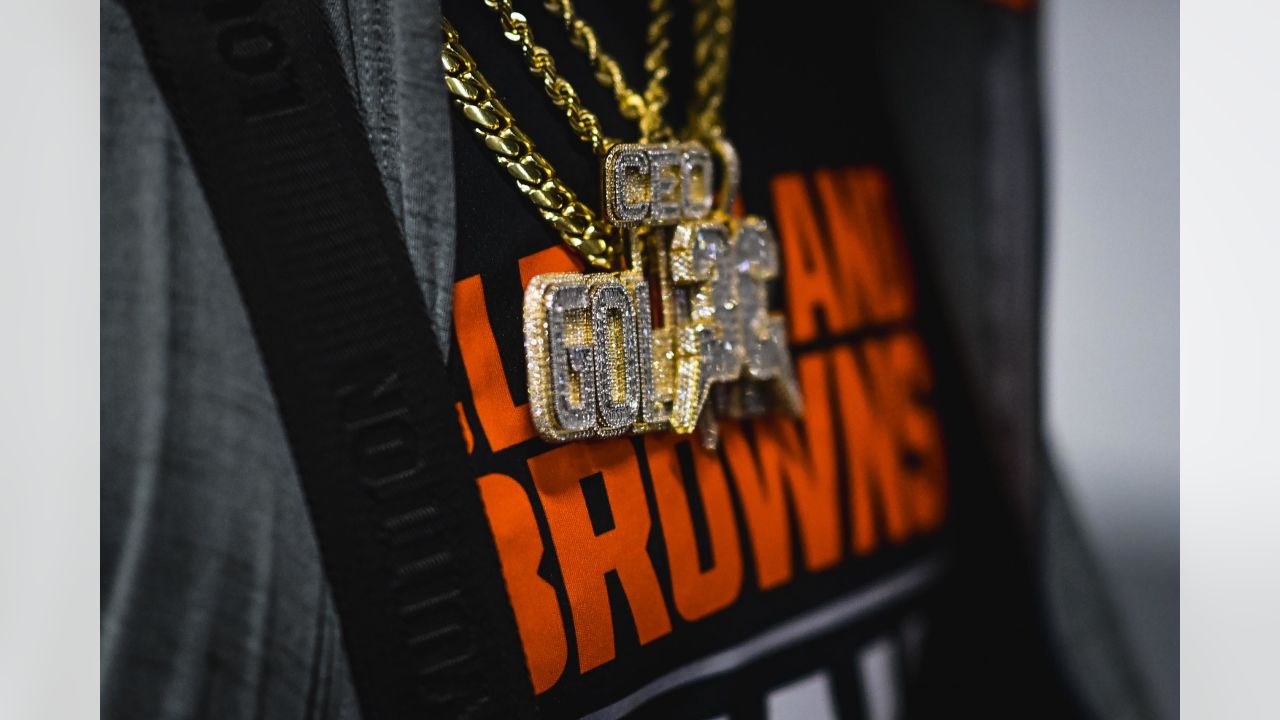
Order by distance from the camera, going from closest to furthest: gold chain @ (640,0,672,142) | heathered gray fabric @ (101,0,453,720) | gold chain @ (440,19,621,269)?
heathered gray fabric @ (101,0,453,720) < gold chain @ (440,19,621,269) < gold chain @ (640,0,672,142)

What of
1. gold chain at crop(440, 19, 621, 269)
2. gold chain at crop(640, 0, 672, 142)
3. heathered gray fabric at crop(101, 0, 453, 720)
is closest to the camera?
heathered gray fabric at crop(101, 0, 453, 720)

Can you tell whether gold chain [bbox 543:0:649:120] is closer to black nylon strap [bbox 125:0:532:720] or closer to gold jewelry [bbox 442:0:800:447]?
gold jewelry [bbox 442:0:800:447]

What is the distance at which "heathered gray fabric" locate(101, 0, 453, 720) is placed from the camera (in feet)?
1.19

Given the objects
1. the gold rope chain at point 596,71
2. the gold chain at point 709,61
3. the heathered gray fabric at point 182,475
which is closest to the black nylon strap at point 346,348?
the heathered gray fabric at point 182,475

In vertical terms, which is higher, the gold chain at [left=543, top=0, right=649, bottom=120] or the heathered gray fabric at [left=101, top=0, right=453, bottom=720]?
the gold chain at [left=543, top=0, right=649, bottom=120]

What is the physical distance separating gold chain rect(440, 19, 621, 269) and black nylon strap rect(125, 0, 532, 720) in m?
0.07

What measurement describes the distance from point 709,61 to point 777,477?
295 mm

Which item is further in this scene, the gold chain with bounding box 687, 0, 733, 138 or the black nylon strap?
the gold chain with bounding box 687, 0, 733, 138

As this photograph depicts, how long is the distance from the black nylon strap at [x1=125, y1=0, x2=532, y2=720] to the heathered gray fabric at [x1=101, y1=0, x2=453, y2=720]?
0.01 meters

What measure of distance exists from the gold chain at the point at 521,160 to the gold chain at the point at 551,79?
0.10 feet

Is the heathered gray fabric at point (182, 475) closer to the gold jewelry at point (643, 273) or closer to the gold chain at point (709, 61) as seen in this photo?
the gold jewelry at point (643, 273)

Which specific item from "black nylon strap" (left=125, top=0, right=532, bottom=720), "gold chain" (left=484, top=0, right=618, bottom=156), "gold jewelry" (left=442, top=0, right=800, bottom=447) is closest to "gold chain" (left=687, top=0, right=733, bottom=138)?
"gold jewelry" (left=442, top=0, right=800, bottom=447)
